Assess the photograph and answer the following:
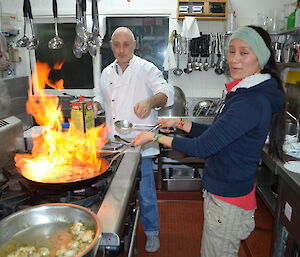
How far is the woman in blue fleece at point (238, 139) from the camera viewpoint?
1.22 metres

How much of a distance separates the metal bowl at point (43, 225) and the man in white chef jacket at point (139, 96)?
115 centimetres

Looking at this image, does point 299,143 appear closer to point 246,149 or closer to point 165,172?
point 246,149

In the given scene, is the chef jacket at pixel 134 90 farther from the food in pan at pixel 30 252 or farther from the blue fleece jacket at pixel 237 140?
the food in pan at pixel 30 252

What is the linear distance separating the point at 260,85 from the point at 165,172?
2293 millimetres

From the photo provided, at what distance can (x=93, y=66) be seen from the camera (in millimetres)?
3586

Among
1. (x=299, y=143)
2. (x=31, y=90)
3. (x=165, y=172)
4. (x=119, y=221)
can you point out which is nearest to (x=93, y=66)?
(x=31, y=90)

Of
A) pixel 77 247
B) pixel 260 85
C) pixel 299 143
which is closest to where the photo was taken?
pixel 77 247

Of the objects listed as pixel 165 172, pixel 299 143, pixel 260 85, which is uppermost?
pixel 260 85

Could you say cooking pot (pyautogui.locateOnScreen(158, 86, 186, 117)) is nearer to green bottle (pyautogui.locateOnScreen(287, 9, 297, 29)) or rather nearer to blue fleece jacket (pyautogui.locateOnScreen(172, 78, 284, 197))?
green bottle (pyautogui.locateOnScreen(287, 9, 297, 29))

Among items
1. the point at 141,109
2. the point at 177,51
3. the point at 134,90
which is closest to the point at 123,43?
the point at 134,90

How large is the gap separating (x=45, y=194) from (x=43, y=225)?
181mm

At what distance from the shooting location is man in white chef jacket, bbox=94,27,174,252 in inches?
81.4

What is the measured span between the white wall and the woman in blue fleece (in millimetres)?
2088

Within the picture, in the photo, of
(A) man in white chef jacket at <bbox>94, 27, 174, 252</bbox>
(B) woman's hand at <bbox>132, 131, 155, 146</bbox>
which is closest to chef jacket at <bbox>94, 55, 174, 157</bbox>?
(A) man in white chef jacket at <bbox>94, 27, 174, 252</bbox>
